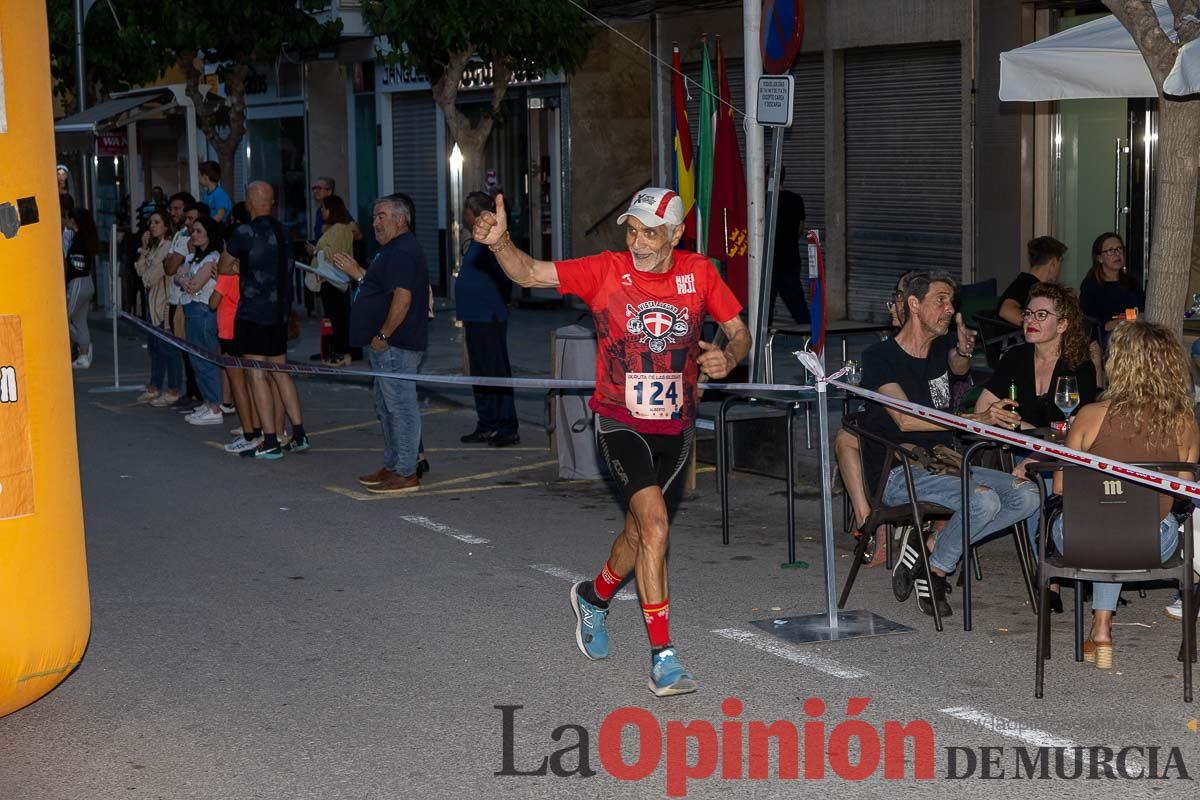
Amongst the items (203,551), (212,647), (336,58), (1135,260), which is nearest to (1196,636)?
(212,647)

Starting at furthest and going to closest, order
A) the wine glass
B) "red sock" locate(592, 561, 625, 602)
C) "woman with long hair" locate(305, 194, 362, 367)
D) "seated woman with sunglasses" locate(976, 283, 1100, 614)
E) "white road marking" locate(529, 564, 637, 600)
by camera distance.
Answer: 1. "woman with long hair" locate(305, 194, 362, 367)
2. "white road marking" locate(529, 564, 637, 600)
3. "seated woman with sunglasses" locate(976, 283, 1100, 614)
4. the wine glass
5. "red sock" locate(592, 561, 625, 602)

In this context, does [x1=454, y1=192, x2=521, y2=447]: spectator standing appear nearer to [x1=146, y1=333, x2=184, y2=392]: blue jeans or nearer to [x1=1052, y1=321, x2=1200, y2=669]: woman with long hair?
[x1=146, y1=333, x2=184, y2=392]: blue jeans

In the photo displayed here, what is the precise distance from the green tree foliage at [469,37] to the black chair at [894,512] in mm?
11247

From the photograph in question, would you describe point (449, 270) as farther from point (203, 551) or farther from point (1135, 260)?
point (203, 551)

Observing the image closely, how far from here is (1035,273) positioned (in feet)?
36.1

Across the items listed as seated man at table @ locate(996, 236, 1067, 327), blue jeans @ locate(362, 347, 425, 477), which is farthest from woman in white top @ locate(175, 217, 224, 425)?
seated man at table @ locate(996, 236, 1067, 327)

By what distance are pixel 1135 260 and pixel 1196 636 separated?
8928 mm

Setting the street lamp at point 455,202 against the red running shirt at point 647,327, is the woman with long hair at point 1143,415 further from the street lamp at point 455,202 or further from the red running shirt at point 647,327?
the street lamp at point 455,202

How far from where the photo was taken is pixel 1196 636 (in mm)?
7000

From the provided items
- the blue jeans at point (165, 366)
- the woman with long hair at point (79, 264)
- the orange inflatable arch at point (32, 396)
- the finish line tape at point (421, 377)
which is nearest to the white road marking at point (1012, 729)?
the finish line tape at point (421, 377)

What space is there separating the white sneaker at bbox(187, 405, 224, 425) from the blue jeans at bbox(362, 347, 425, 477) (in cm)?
348

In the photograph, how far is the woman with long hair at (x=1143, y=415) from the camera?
21.6 ft

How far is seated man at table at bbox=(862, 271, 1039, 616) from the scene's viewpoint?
293 inches

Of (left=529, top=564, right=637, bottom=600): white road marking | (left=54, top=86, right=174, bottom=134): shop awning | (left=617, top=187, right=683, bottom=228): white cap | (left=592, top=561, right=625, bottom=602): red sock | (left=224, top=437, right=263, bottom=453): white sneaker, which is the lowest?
(left=529, top=564, right=637, bottom=600): white road marking
